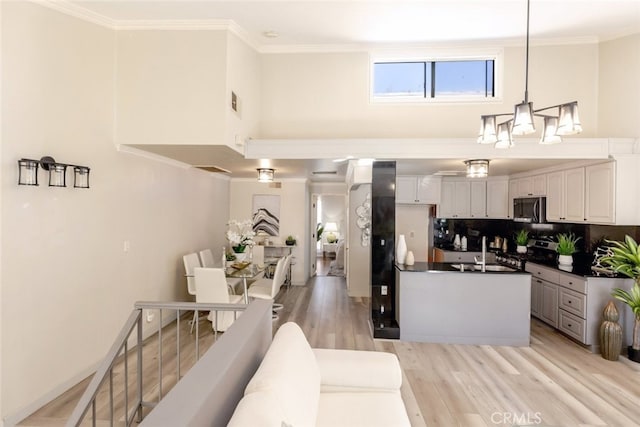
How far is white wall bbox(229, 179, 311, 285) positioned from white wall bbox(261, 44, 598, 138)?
2461mm

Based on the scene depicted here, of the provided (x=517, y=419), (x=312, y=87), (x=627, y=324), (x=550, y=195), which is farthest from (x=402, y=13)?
(x=627, y=324)

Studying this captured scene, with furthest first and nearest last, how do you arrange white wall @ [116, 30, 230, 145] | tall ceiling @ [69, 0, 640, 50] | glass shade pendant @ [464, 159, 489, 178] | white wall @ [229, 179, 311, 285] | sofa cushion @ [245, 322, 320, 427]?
1. white wall @ [229, 179, 311, 285]
2. glass shade pendant @ [464, 159, 489, 178]
3. white wall @ [116, 30, 230, 145]
4. tall ceiling @ [69, 0, 640, 50]
5. sofa cushion @ [245, 322, 320, 427]

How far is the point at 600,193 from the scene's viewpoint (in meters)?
4.02

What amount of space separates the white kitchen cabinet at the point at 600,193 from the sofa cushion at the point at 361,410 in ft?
12.5

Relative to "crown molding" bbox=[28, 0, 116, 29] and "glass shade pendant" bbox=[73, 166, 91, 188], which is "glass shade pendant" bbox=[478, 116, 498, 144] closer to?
"glass shade pendant" bbox=[73, 166, 91, 188]

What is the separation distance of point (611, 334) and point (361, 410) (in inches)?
135

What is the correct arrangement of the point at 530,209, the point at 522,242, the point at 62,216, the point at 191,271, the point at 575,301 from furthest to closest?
the point at 522,242 < the point at 530,209 < the point at 191,271 < the point at 575,301 < the point at 62,216

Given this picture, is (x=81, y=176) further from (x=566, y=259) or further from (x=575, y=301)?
(x=566, y=259)

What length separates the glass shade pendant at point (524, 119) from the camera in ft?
7.47

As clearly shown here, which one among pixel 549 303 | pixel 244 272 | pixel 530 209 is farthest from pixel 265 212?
pixel 549 303

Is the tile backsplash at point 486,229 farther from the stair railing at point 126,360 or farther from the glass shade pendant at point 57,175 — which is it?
the glass shade pendant at point 57,175

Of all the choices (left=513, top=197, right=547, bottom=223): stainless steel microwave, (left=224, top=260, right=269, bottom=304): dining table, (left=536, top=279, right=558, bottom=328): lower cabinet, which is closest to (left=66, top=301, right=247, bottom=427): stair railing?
(left=224, top=260, right=269, bottom=304): dining table

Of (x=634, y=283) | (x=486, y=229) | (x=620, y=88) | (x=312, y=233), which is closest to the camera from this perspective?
(x=634, y=283)

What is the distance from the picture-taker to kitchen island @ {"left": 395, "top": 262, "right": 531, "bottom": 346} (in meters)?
3.96
